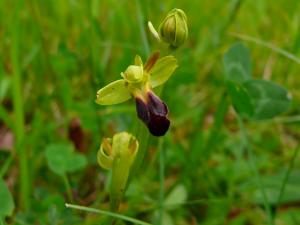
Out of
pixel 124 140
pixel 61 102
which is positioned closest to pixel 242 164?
pixel 61 102

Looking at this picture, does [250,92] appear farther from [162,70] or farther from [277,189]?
[162,70]

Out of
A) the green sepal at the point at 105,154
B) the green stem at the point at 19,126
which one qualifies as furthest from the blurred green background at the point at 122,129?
the green sepal at the point at 105,154

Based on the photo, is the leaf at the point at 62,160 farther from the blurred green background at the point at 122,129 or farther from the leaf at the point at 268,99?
the leaf at the point at 268,99

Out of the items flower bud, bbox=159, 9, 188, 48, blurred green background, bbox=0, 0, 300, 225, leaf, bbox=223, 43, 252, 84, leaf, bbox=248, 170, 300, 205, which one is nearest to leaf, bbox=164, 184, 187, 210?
blurred green background, bbox=0, 0, 300, 225

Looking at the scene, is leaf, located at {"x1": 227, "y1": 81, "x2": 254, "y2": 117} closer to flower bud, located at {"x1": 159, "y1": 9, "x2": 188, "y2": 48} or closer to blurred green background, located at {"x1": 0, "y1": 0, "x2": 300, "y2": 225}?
blurred green background, located at {"x1": 0, "y1": 0, "x2": 300, "y2": 225}

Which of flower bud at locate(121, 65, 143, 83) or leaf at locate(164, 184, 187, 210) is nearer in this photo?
flower bud at locate(121, 65, 143, 83)
